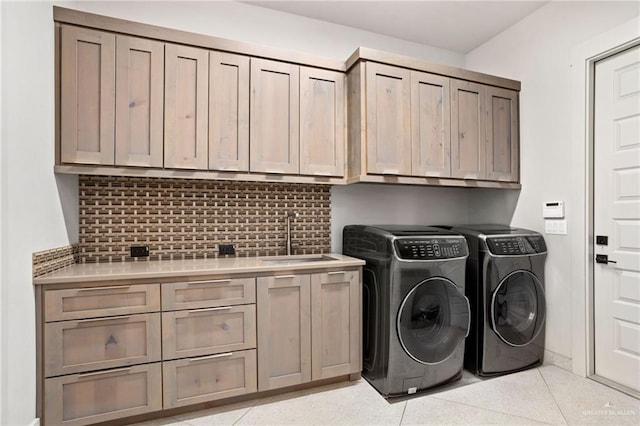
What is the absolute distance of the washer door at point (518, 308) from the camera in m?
2.44

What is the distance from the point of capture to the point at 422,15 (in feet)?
9.14

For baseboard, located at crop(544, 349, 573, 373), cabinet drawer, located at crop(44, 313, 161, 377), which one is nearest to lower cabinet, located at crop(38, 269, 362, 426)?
cabinet drawer, located at crop(44, 313, 161, 377)

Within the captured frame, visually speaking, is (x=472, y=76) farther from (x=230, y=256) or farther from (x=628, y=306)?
(x=230, y=256)

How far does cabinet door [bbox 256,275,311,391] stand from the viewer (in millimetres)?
2072

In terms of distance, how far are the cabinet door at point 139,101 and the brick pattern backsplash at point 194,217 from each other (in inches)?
13.0

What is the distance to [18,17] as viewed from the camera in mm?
1531

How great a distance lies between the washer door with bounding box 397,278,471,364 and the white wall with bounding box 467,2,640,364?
2.76 feet

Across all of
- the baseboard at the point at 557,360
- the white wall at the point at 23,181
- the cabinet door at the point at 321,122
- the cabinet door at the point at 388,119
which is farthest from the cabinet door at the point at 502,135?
the white wall at the point at 23,181

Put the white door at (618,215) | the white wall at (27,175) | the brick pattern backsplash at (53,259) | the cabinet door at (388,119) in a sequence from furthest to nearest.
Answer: the cabinet door at (388,119) → the white door at (618,215) → the brick pattern backsplash at (53,259) → the white wall at (27,175)

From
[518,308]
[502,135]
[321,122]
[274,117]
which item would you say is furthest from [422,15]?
[518,308]

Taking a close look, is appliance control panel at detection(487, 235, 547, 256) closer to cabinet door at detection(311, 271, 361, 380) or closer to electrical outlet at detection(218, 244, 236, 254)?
cabinet door at detection(311, 271, 361, 380)

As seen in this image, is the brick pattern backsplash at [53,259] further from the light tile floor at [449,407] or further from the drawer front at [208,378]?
the light tile floor at [449,407]

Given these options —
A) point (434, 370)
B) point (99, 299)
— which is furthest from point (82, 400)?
point (434, 370)

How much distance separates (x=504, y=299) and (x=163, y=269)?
2.31 meters
